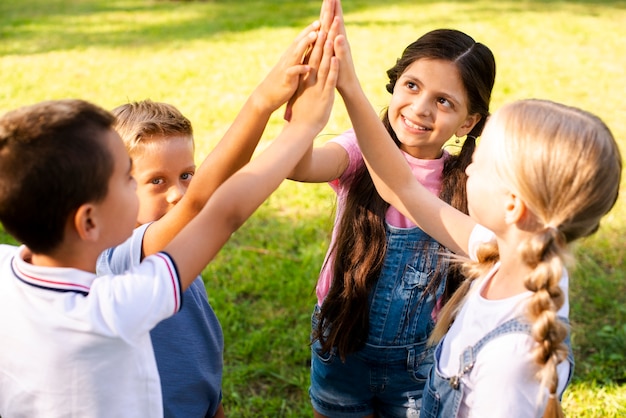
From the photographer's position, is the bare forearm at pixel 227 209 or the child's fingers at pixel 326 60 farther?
the child's fingers at pixel 326 60

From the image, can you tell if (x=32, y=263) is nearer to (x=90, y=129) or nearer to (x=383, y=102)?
(x=90, y=129)

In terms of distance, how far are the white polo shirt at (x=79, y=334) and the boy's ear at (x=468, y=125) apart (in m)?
1.29

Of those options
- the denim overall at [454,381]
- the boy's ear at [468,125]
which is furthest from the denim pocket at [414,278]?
the boy's ear at [468,125]

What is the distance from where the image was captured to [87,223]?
1417mm

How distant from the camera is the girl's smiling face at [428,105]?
7.33 ft

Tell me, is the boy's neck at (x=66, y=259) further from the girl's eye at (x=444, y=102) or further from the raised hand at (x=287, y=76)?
the girl's eye at (x=444, y=102)

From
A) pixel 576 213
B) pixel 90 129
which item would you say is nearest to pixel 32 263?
pixel 90 129

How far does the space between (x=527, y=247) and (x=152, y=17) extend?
11.7 metres

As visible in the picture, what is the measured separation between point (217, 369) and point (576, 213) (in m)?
1.15

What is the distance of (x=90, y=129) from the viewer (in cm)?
142

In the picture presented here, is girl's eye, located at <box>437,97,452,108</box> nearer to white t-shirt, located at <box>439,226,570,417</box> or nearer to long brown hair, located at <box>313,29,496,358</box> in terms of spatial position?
long brown hair, located at <box>313,29,496,358</box>

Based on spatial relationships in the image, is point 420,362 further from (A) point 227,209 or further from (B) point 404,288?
(A) point 227,209

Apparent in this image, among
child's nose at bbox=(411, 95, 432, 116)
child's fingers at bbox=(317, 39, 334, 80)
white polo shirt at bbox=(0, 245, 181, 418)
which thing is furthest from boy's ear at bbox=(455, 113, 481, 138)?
white polo shirt at bbox=(0, 245, 181, 418)

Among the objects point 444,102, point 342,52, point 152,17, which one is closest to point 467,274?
point 444,102
